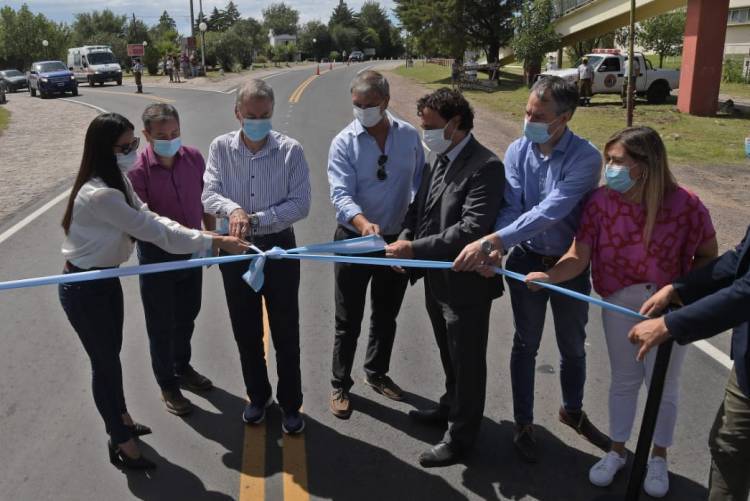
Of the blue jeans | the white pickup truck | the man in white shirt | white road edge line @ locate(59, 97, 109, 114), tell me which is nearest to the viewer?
the blue jeans

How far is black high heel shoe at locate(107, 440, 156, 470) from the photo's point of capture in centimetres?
392

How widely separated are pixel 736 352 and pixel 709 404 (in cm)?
203

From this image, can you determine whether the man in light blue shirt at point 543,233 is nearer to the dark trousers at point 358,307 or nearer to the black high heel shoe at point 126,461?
the dark trousers at point 358,307

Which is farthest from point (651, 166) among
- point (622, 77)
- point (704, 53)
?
point (622, 77)

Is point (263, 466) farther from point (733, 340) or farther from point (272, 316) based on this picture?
point (733, 340)

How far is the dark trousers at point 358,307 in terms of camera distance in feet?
14.6

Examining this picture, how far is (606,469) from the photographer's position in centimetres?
373

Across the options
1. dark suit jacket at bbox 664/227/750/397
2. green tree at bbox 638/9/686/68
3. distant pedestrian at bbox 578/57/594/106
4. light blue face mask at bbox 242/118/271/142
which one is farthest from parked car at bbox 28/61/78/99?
dark suit jacket at bbox 664/227/750/397

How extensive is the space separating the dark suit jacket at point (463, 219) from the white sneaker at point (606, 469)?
3.68ft

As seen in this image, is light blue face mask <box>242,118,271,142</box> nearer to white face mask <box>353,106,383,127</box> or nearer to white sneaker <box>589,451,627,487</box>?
white face mask <box>353,106,383,127</box>

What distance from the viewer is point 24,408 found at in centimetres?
457

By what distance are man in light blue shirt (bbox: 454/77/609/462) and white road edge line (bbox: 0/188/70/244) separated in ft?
24.4

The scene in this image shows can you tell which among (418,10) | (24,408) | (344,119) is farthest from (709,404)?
(418,10)

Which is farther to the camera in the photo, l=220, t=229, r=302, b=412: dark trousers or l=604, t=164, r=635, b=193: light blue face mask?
l=220, t=229, r=302, b=412: dark trousers
